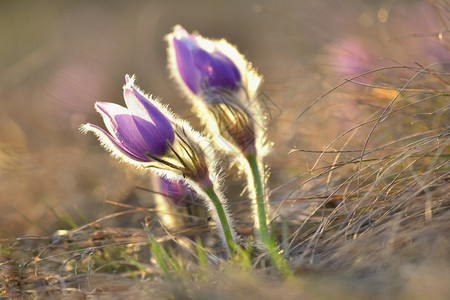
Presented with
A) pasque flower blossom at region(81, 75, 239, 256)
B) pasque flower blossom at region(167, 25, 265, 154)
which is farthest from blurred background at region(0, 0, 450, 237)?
pasque flower blossom at region(81, 75, 239, 256)

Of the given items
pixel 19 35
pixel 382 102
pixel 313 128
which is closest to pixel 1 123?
pixel 313 128

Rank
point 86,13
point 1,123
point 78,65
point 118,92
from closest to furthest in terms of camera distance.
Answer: point 1,123 < point 118,92 < point 78,65 < point 86,13

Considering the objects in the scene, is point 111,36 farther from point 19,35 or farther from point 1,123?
point 1,123

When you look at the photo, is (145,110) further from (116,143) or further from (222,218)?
(222,218)

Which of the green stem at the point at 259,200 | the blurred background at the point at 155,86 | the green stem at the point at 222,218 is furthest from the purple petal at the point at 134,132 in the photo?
the blurred background at the point at 155,86

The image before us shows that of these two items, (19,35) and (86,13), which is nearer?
(19,35)

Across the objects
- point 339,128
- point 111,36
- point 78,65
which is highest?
point 111,36

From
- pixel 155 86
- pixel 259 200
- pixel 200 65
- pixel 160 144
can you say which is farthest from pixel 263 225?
pixel 155 86
